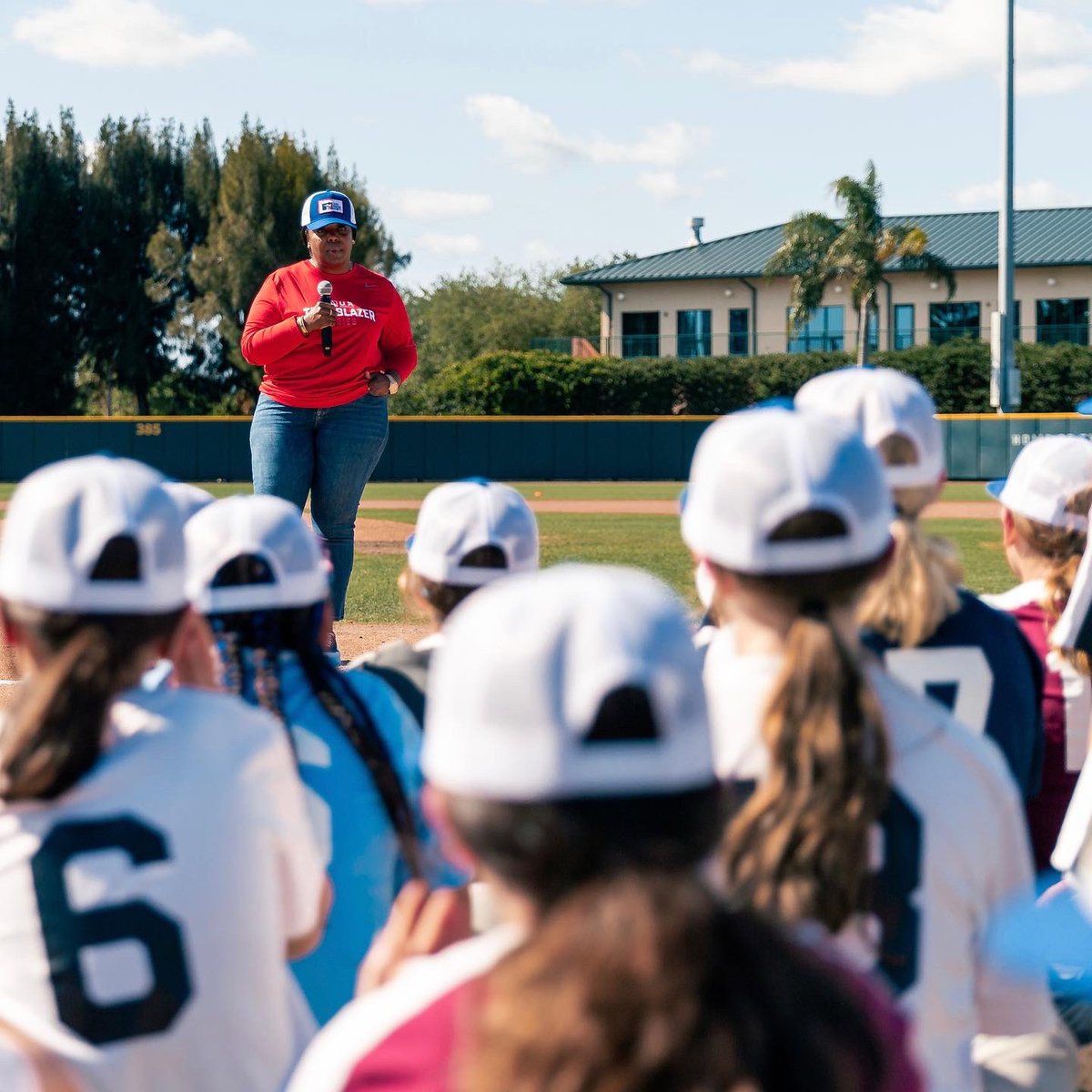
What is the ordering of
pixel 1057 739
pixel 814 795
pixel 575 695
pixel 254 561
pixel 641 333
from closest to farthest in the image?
pixel 575 695
pixel 814 795
pixel 254 561
pixel 1057 739
pixel 641 333

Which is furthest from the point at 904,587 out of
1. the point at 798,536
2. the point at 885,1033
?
the point at 885,1033

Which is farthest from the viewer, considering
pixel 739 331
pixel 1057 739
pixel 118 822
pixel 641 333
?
pixel 641 333

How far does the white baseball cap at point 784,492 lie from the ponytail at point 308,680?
906 mm

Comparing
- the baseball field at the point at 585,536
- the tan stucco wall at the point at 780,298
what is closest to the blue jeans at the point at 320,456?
the baseball field at the point at 585,536

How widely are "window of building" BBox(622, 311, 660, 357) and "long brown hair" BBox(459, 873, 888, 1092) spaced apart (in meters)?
55.9

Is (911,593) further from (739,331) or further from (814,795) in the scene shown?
(739,331)

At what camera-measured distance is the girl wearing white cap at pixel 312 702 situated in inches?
101

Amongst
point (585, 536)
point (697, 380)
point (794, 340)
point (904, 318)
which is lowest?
point (585, 536)

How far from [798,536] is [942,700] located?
932 mm

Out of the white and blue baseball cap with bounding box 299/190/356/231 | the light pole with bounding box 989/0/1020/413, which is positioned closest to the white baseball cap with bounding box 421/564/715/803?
the white and blue baseball cap with bounding box 299/190/356/231

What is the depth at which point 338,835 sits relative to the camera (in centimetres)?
262

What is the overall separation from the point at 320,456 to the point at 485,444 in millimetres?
28415

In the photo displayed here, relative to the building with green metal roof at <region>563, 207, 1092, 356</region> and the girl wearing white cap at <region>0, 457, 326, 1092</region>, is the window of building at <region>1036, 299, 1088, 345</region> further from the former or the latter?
the girl wearing white cap at <region>0, 457, 326, 1092</region>

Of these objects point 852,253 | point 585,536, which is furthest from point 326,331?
point 852,253
